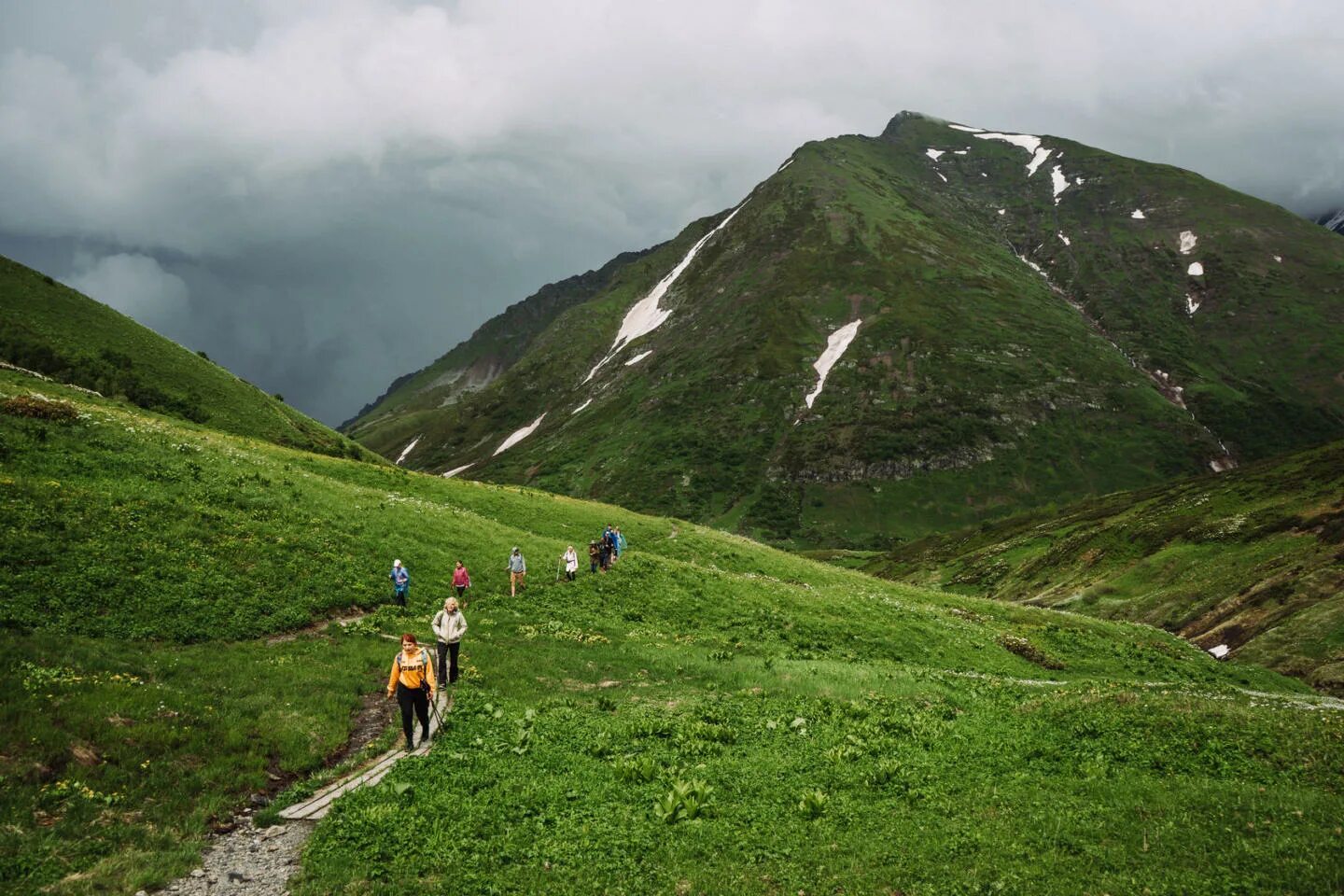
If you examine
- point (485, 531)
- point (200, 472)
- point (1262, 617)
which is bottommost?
point (1262, 617)

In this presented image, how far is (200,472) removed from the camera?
112ft

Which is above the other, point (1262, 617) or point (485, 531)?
point (485, 531)

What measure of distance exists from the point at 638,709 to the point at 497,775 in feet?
19.9

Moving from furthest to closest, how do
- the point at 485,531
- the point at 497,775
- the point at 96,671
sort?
the point at 485,531
the point at 96,671
the point at 497,775

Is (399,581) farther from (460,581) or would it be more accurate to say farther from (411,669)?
(411,669)

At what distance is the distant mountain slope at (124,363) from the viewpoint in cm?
6322

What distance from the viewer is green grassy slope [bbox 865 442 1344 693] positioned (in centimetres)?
5266

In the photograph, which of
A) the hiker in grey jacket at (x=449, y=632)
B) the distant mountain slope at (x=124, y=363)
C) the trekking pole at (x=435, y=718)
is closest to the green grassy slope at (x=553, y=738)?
the trekking pole at (x=435, y=718)

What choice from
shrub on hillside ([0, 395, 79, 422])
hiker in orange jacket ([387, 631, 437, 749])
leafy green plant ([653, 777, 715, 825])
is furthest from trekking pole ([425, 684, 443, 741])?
shrub on hillside ([0, 395, 79, 422])

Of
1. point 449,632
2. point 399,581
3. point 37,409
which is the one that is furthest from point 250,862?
point 37,409

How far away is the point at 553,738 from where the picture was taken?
1870 centimetres

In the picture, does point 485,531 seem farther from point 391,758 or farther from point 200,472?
point 391,758

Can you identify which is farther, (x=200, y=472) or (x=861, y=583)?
(x=861, y=583)

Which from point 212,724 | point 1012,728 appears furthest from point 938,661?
point 212,724
